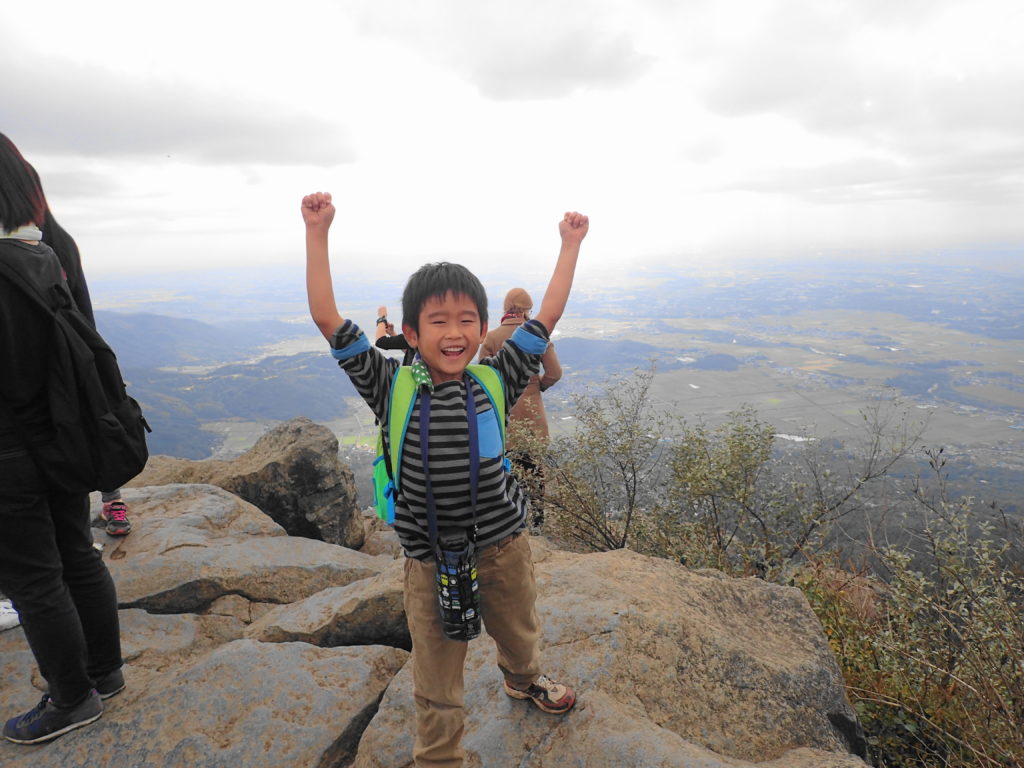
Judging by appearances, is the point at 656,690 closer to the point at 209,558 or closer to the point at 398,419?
the point at 398,419

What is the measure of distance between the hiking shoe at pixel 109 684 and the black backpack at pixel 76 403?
4.56 ft

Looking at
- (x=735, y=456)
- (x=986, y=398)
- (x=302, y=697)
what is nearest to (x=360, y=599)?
(x=302, y=697)

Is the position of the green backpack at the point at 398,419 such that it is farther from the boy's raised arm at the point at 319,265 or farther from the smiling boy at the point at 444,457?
the boy's raised arm at the point at 319,265

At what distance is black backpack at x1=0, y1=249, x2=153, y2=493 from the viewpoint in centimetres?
255

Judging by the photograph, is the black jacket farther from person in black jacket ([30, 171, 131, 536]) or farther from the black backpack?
person in black jacket ([30, 171, 131, 536])

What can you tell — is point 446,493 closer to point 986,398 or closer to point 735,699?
point 735,699

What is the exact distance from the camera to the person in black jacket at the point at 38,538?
2.49 metres

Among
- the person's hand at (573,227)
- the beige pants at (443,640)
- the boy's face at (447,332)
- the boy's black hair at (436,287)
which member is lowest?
the beige pants at (443,640)

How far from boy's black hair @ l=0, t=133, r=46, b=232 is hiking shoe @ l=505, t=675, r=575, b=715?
361 centimetres

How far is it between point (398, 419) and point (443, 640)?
3.83 ft

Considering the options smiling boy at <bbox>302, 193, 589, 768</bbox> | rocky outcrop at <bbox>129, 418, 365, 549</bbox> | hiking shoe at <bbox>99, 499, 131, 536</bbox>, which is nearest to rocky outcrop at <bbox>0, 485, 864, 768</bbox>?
smiling boy at <bbox>302, 193, 589, 768</bbox>

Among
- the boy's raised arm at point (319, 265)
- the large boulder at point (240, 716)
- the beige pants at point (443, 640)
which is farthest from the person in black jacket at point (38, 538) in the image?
the beige pants at point (443, 640)

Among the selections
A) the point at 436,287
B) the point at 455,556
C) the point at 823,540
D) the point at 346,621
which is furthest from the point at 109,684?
the point at 823,540

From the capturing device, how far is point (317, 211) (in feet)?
8.24
